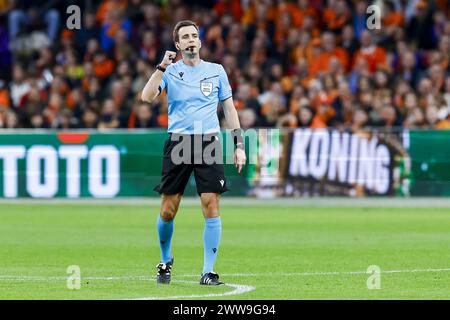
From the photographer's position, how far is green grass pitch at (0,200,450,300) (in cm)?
1193

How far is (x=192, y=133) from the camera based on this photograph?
12.5m

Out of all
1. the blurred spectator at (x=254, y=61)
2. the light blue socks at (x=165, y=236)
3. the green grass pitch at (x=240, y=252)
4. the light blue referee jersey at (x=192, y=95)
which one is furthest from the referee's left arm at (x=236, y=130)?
the blurred spectator at (x=254, y=61)

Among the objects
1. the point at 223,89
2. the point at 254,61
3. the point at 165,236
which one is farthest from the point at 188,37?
the point at 254,61

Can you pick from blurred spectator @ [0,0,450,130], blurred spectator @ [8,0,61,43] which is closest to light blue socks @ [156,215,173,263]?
blurred spectator @ [0,0,450,130]

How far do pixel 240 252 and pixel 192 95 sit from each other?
4050 mm

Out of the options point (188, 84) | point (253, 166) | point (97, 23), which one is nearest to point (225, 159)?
point (253, 166)

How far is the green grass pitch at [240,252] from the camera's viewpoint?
11.9 meters

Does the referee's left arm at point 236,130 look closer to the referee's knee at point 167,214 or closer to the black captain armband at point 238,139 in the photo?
the black captain armband at point 238,139

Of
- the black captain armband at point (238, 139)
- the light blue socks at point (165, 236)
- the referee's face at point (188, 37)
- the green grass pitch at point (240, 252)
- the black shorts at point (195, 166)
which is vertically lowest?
the green grass pitch at point (240, 252)

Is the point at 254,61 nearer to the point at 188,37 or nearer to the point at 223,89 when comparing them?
the point at 223,89

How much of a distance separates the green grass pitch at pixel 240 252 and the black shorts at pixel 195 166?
92 centimetres

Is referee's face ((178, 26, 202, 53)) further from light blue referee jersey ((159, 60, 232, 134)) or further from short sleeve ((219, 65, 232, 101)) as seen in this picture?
short sleeve ((219, 65, 232, 101))

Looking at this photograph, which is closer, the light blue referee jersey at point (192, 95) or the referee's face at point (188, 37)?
the referee's face at point (188, 37)
